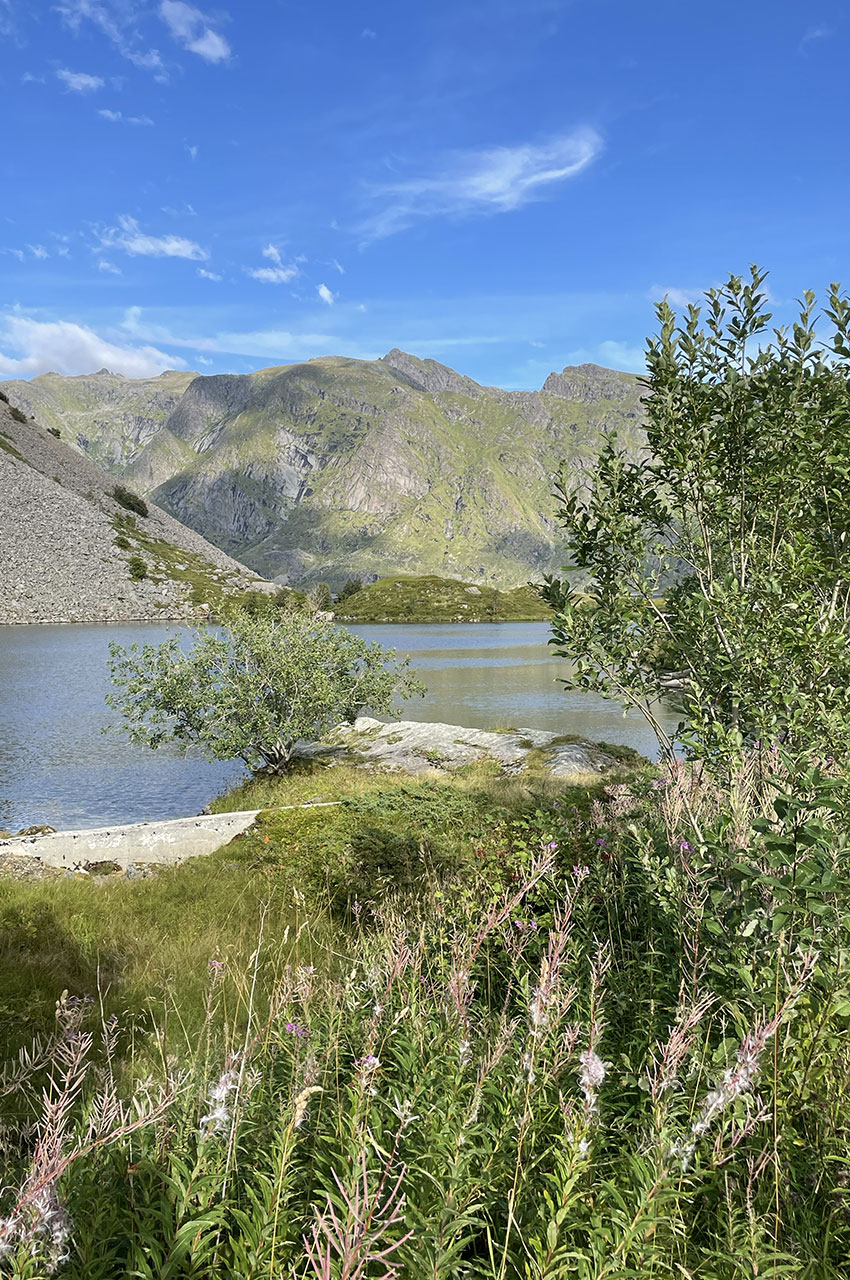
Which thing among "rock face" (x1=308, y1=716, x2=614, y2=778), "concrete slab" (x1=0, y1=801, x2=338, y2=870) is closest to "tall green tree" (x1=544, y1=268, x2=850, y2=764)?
"concrete slab" (x1=0, y1=801, x2=338, y2=870)

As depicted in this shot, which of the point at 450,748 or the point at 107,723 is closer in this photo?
the point at 450,748

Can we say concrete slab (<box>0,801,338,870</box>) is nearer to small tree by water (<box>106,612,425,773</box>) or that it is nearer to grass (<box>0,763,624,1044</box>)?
grass (<box>0,763,624,1044</box>)

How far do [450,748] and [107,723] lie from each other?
79.0ft

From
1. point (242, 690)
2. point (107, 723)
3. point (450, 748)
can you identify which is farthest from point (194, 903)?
point (107, 723)

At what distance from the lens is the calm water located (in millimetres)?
27203

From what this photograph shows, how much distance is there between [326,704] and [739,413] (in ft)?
68.2

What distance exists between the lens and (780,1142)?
12.8 feet

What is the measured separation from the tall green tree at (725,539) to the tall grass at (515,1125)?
74.2 inches

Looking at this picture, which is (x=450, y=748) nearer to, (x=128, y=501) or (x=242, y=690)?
(x=242, y=690)

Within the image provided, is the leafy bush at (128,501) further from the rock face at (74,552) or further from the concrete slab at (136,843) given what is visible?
the concrete slab at (136,843)

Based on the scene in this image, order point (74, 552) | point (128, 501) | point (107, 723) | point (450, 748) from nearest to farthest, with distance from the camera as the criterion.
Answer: point (450, 748) < point (107, 723) < point (74, 552) < point (128, 501)

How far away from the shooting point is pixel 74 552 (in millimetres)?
153750

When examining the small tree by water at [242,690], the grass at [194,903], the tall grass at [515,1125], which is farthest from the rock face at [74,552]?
the tall grass at [515,1125]

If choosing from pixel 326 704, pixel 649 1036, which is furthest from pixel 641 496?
pixel 326 704
